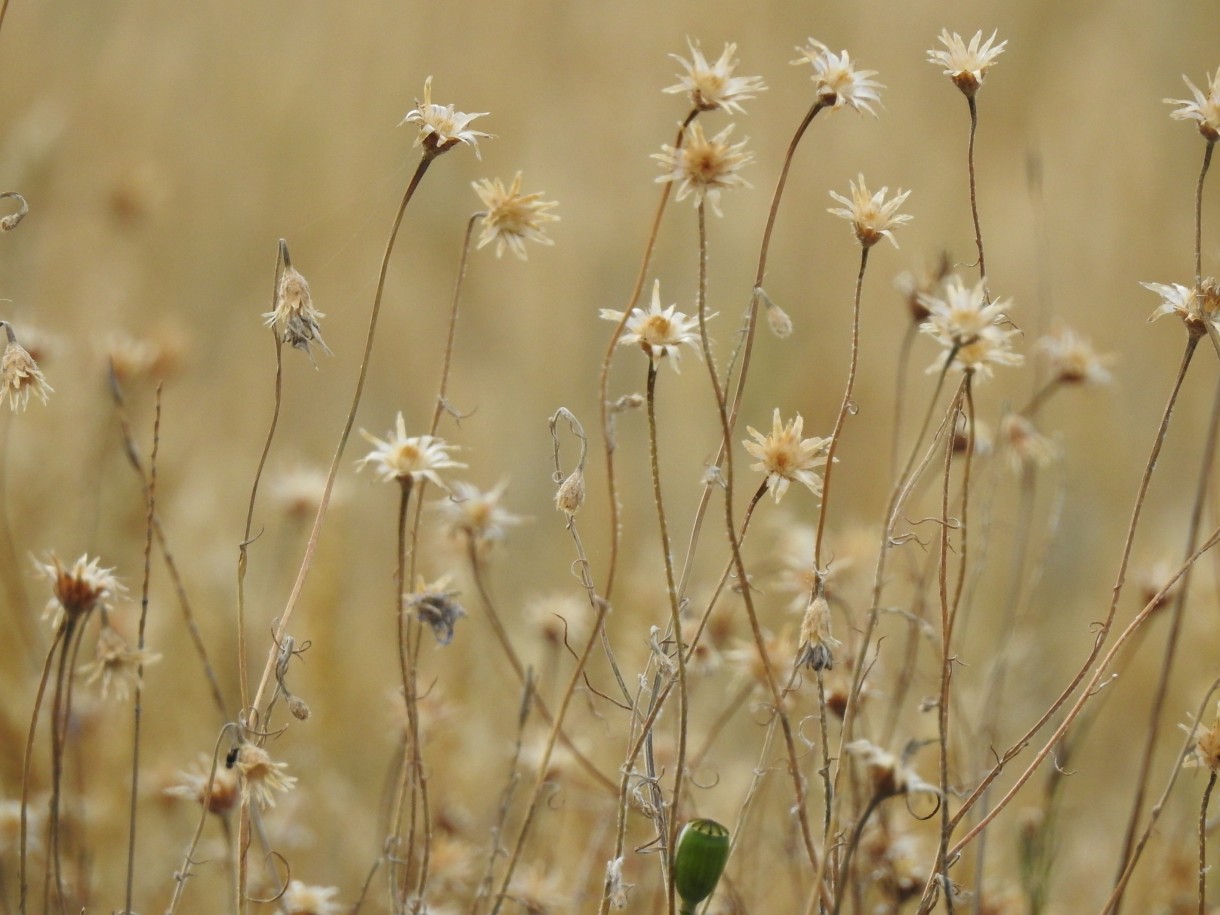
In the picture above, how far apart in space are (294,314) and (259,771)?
178 millimetres

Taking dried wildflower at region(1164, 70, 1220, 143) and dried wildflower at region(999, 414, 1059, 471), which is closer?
dried wildflower at region(1164, 70, 1220, 143)

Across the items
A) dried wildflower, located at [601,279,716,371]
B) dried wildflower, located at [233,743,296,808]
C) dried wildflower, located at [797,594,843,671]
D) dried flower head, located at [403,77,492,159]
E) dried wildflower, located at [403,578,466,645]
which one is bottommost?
dried wildflower, located at [233,743,296,808]

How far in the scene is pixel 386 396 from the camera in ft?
4.66

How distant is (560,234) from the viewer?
1.50 meters

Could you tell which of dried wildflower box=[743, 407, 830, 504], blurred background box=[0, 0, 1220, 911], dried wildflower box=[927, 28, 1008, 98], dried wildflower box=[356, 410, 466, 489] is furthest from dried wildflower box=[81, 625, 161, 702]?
blurred background box=[0, 0, 1220, 911]

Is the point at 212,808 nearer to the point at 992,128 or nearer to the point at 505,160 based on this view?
the point at 505,160

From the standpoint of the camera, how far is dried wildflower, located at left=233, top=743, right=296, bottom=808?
0.39m

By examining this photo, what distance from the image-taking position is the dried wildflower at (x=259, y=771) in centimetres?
39

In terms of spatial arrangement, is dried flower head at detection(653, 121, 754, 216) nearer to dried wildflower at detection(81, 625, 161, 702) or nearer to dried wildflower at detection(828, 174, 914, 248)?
dried wildflower at detection(828, 174, 914, 248)

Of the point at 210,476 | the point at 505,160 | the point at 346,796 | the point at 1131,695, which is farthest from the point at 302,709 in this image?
the point at 505,160

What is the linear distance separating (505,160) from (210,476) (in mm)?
678

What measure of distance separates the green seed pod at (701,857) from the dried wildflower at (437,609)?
12cm

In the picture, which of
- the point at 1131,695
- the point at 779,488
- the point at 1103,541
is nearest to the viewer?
the point at 779,488

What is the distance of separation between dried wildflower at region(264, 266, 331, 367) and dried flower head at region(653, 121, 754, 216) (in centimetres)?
15
